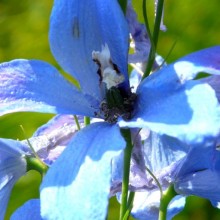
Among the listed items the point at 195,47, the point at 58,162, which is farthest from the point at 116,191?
the point at 195,47

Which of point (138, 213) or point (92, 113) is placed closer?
point (92, 113)

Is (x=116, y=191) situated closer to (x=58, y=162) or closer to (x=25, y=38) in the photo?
(x=58, y=162)

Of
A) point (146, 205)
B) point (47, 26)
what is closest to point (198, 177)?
point (146, 205)

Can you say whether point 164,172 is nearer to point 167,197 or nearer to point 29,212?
point 167,197

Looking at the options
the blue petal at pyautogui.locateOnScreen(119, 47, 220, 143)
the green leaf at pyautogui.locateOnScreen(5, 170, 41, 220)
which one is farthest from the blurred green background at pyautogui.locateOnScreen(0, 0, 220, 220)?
the blue petal at pyautogui.locateOnScreen(119, 47, 220, 143)

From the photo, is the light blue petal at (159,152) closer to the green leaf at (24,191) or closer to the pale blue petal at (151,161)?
the pale blue petal at (151,161)

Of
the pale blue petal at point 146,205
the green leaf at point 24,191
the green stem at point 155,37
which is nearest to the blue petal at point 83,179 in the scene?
the green stem at point 155,37
